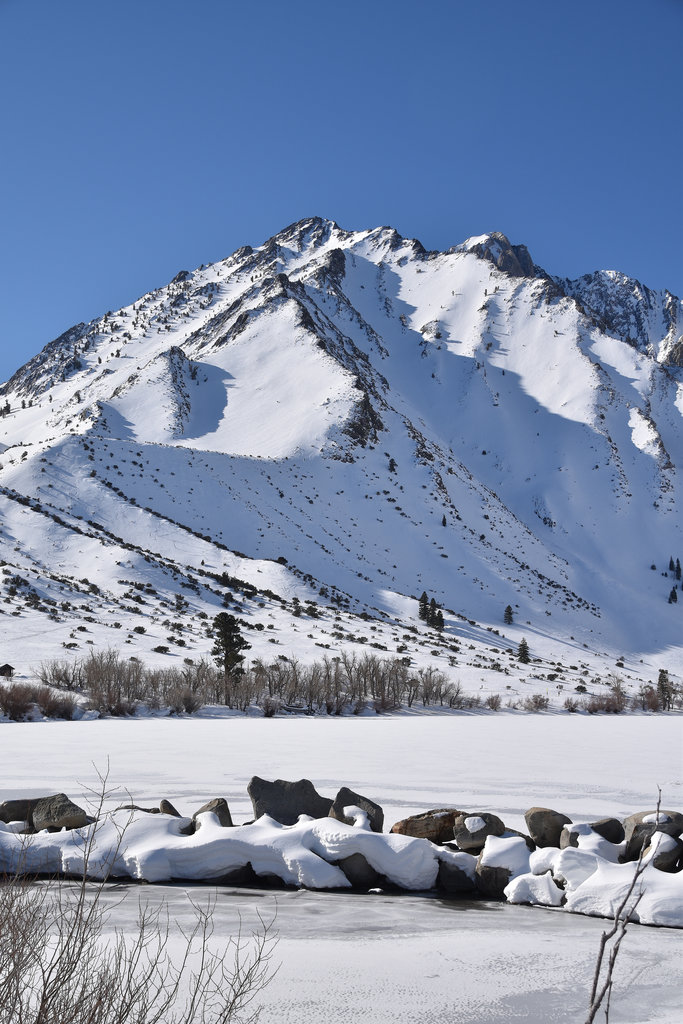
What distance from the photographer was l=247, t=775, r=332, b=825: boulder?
8.98 meters

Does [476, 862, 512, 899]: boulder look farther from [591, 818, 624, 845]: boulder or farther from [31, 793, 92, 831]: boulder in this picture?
[31, 793, 92, 831]: boulder

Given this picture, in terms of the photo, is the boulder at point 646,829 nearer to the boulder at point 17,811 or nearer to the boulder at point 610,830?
the boulder at point 610,830

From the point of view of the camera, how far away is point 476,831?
26.9ft

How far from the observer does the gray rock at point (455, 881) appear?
7.70 m

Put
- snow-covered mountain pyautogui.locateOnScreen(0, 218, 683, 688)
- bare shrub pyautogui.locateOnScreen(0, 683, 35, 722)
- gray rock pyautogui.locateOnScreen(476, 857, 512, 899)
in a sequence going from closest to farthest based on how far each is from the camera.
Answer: gray rock pyautogui.locateOnScreen(476, 857, 512, 899), bare shrub pyautogui.locateOnScreen(0, 683, 35, 722), snow-covered mountain pyautogui.locateOnScreen(0, 218, 683, 688)

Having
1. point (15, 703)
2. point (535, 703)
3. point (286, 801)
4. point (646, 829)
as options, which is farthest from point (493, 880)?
point (535, 703)

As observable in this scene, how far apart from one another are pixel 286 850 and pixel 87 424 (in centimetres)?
7180

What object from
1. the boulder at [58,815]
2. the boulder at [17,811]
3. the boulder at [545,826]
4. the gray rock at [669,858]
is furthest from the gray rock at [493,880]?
the boulder at [17,811]

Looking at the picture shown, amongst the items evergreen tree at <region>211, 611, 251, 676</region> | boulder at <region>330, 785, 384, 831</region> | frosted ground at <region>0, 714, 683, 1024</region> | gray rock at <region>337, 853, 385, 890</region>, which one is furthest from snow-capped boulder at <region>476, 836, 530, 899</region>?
evergreen tree at <region>211, 611, 251, 676</region>

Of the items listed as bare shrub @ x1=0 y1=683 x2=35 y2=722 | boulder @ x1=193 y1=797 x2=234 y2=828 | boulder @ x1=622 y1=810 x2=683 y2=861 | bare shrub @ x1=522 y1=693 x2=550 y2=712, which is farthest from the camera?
bare shrub @ x1=522 y1=693 x2=550 y2=712

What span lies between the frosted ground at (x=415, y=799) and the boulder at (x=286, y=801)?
793 mm

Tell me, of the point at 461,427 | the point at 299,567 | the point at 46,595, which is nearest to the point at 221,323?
the point at 461,427

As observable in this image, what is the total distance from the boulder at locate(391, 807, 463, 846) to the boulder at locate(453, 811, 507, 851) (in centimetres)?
33

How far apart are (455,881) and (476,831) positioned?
0.66m
